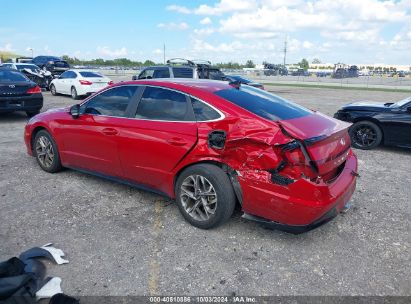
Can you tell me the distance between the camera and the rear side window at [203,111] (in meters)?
3.64

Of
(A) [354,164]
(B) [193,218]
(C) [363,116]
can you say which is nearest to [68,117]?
(B) [193,218]

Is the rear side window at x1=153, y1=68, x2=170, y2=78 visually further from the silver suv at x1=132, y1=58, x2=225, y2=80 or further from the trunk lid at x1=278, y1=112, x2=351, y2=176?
the trunk lid at x1=278, y1=112, x2=351, y2=176

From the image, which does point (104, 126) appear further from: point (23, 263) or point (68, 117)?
point (23, 263)

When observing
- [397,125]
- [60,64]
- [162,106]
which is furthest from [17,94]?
[60,64]

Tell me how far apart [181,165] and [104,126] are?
126cm

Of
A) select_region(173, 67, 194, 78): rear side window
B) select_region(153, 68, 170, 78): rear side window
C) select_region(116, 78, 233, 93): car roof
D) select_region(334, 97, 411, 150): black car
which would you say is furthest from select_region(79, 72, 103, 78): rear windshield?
select_region(116, 78, 233, 93): car roof

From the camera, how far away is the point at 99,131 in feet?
→ 14.6

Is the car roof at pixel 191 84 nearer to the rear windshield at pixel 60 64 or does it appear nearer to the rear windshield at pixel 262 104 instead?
the rear windshield at pixel 262 104

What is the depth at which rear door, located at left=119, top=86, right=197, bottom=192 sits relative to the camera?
3.76m

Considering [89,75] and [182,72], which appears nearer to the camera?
[182,72]

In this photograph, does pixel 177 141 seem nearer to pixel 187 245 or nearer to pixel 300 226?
pixel 187 245

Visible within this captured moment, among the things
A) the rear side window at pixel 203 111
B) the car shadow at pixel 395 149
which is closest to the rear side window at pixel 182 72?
the car shadow at pixel 395 149

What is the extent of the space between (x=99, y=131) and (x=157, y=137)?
3.18 ft

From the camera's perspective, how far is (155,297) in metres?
2.76
